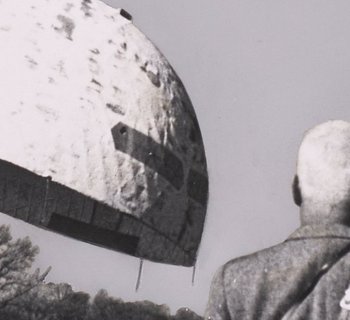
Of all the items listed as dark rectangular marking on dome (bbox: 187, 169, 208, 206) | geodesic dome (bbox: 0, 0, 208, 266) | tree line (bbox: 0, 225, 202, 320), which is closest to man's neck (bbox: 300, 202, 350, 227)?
geodesic dome (bbox: 0, 0, 208, 266)

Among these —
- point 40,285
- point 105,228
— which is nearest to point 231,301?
point 105,228

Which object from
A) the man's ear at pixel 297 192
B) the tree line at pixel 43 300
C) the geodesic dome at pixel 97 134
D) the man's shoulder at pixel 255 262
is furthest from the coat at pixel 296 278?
the tree line at pixel 43 300

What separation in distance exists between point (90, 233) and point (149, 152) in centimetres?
82

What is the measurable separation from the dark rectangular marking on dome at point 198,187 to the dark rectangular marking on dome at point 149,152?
0.31ft

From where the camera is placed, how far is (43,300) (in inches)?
1142

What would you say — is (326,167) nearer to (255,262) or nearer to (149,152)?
(255,262)

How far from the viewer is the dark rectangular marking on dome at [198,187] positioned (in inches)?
259

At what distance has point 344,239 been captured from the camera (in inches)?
177

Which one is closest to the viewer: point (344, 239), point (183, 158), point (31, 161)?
point (344, 239)

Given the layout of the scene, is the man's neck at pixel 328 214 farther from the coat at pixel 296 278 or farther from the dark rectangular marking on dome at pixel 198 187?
the dark rectangular marking on dome at pixel 198 187

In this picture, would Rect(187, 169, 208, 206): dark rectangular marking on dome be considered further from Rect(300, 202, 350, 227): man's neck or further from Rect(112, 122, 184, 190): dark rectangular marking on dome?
Rect(300, 202, 350, 227): man's neck

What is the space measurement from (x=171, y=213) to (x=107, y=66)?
75cm

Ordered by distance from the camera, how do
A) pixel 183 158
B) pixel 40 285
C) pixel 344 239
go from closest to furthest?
pixel 344 239
pixel 183 158
pixel 40 285

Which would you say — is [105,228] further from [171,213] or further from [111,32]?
[111,32]
